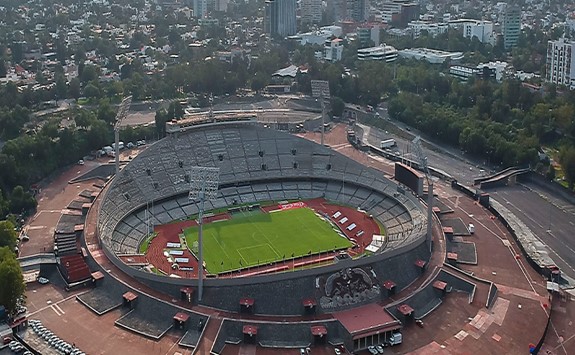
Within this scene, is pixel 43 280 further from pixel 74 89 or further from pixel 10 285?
pixel 74 89

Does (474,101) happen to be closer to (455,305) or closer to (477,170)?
(477,170)

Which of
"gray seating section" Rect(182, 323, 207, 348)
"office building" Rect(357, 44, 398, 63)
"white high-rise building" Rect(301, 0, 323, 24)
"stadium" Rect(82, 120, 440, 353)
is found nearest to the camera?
"gray seating section" Rect(182, 323, 207, 348)

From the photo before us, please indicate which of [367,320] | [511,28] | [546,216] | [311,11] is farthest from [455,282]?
[311,11]

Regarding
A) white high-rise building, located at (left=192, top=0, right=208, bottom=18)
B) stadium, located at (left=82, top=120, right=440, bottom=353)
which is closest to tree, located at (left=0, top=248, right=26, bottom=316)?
stadium, located at (left=82, top=120, right=440, bottom=353)

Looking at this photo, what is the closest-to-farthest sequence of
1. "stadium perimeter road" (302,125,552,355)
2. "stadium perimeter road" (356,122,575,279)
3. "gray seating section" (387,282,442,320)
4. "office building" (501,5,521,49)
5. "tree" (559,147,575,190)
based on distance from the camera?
"stadium perimeter road" (302,125,552,355), "gray seating section" (387,282,442,320), "stadium perimeter road" (356,122,575,279), "tree" (559,147,575,190), "office building" (501,5,521,49)

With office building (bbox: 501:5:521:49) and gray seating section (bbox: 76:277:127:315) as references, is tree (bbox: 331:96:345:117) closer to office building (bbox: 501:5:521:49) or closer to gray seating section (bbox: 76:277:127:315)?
gray seating section (bbox: 76:277:127:315)

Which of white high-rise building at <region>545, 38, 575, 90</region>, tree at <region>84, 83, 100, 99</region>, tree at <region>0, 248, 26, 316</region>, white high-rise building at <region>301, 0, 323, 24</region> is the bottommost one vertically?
tree at <region>0, 248, 26, 316</region>

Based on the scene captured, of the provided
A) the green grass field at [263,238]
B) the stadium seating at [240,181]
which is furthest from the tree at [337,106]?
the green grass field at [263,238]

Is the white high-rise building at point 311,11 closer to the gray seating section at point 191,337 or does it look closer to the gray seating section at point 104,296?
the gray seating section at point 104,296
